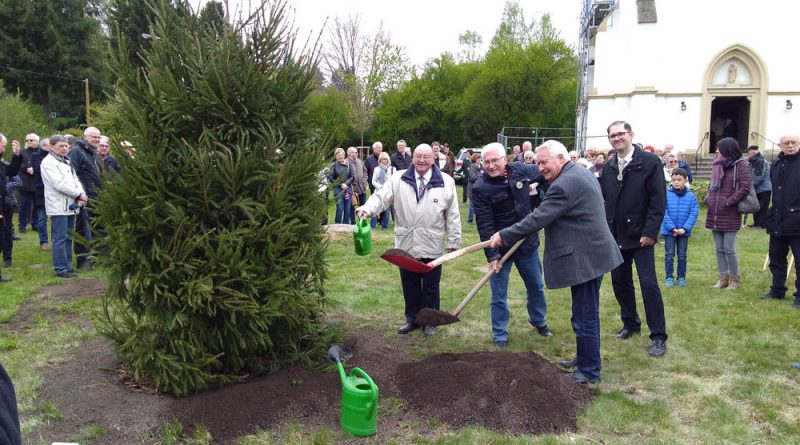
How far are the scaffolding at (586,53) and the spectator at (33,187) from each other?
2123 cm

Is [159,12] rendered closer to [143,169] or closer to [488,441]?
[143,169]

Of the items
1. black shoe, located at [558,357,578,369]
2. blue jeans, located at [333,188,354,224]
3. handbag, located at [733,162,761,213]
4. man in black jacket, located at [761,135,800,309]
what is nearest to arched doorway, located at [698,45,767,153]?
blue jeans, located at [333,188,354,224]

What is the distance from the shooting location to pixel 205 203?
13.9ft

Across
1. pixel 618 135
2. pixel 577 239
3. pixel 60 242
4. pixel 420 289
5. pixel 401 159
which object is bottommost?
pixel 420 289

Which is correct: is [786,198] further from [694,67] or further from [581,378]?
[694,67]

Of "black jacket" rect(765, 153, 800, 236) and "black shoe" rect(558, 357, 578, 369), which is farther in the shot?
"black jacket" rect(765, 153, 800, 236)

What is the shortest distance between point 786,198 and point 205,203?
6672mm

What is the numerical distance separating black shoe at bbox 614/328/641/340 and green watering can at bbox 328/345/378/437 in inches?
128

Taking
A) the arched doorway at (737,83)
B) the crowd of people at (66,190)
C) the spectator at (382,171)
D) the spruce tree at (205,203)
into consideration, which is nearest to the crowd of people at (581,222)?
the spruce tree at (205,203)

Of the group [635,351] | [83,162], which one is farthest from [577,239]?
[83,162]

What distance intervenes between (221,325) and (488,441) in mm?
2068

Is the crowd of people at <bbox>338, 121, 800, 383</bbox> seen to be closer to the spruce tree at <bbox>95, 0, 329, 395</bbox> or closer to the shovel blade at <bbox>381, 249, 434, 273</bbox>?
the shovel blade at <bbox>381, 249, 434, 273</bbox>

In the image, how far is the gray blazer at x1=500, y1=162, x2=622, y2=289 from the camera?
4777 mm

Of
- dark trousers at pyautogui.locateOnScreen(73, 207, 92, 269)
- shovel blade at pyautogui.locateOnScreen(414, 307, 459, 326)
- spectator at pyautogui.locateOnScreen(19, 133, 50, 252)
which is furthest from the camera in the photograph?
spectator at pyautogui.locateOnScreen(19, 133, 50, 252)
